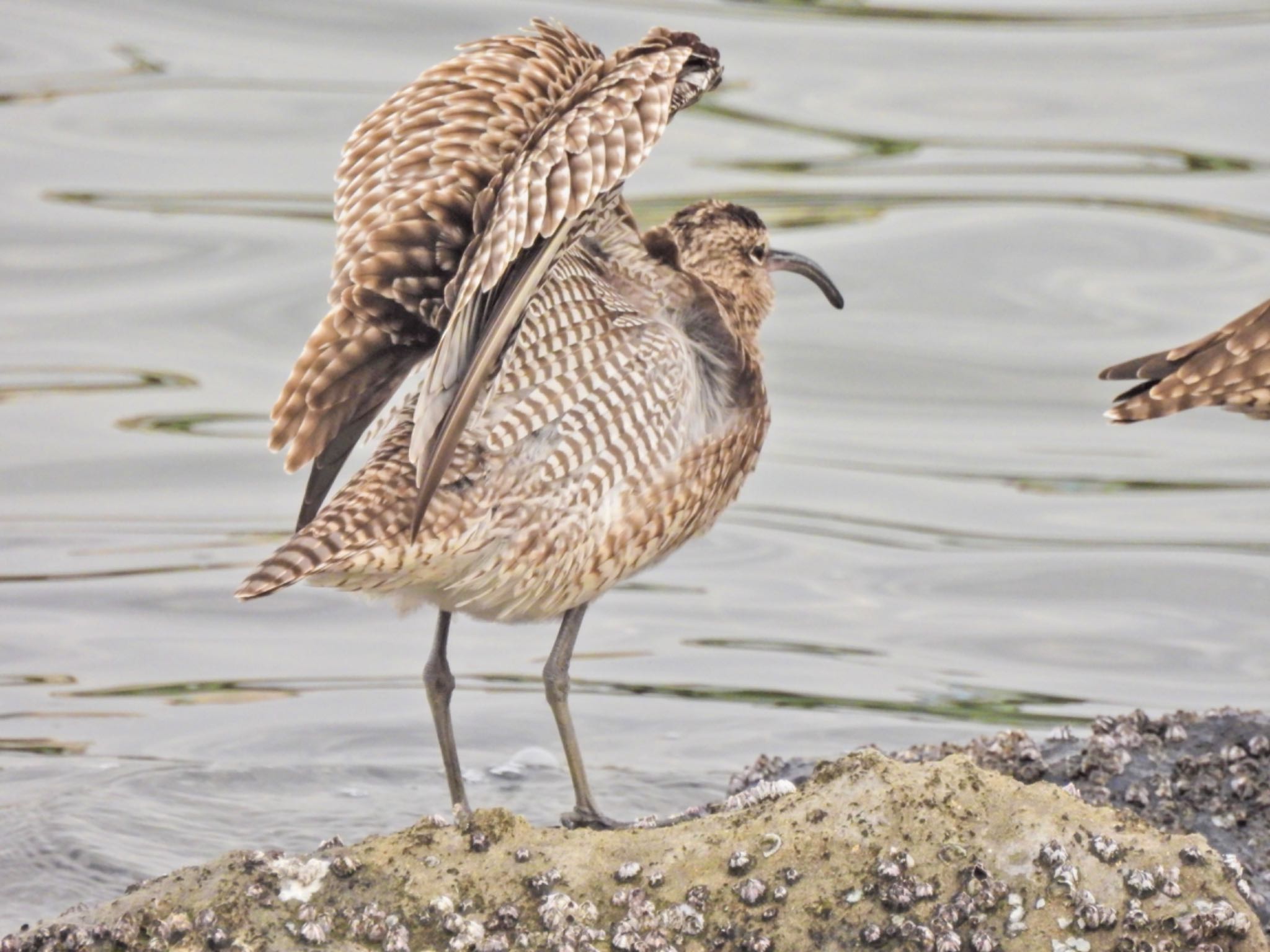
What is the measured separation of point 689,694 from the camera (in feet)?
28.5

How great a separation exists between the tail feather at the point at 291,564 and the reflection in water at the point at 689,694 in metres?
3.35

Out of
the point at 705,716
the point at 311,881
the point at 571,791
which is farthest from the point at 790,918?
the point at 705,716

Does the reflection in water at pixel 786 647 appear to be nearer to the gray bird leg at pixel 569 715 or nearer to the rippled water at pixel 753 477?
the rippled water at pixel 753 477

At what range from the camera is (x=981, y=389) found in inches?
521

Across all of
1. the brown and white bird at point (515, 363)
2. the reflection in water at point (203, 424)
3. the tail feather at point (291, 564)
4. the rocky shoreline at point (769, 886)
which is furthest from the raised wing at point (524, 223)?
the reflection in water at point (203, 424)

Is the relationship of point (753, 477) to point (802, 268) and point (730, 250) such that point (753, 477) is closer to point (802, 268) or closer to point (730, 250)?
point (802, 268)

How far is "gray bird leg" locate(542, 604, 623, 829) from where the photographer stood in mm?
6117

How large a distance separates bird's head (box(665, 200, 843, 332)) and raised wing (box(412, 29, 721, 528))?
158cm

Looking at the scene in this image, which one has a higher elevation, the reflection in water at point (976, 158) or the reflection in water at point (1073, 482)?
the reflection in water at point (976, 158)

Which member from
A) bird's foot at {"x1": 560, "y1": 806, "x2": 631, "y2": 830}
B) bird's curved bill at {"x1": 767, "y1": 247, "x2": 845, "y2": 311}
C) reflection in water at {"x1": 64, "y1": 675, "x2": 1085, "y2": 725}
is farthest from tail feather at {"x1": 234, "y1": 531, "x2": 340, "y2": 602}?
reflection in water at {"x1": 64, "y1": 675, "x2": 1085, "y2": 725}

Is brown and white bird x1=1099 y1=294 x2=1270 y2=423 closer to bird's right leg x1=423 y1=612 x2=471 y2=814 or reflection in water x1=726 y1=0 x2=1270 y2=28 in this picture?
bird's right leg x1=423 y1=612 x2=471 y2=814

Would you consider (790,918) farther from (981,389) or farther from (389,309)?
(981,389)

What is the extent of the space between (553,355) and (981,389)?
778 centimetres

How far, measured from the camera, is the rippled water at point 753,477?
7945 millimetres
